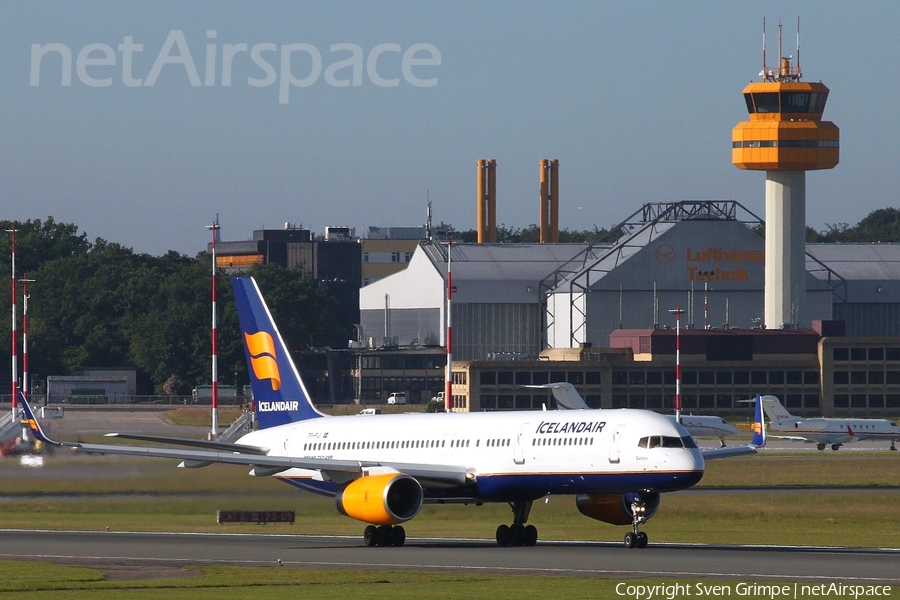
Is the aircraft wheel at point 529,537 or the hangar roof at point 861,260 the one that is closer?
the aircraft wheel at point 529,537

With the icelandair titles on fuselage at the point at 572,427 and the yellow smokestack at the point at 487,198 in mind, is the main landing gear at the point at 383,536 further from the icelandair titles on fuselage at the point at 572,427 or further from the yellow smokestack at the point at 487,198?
the yellow smokestack at the point at 487,198

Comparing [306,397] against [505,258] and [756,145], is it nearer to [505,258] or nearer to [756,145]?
[756,145]

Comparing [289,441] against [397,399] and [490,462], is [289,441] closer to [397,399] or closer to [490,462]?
[490,462]

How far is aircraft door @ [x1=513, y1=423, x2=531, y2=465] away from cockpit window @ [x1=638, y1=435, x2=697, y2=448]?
3507mm

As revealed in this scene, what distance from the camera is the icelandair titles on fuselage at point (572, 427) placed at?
4228 cm

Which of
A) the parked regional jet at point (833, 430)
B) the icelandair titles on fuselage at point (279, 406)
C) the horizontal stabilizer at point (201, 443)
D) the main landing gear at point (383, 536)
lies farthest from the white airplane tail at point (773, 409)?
the main landing gear at point (383, 536)

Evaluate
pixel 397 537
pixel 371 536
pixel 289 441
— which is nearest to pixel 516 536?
pixel 397 537

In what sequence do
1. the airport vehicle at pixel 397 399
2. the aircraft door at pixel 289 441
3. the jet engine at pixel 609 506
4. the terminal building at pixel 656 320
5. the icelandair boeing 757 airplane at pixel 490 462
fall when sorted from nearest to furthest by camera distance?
the icelandair boeing 757 airplane at pixel 490 462, the jet engine at pixel 609 506, the aircraft door at pixel 289 441, the terminal building at pixel 656 320, the airport vehicle at pixel 397 399

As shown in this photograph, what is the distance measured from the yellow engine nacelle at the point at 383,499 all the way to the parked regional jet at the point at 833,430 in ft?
241

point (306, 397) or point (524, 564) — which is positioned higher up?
point (306, 397)

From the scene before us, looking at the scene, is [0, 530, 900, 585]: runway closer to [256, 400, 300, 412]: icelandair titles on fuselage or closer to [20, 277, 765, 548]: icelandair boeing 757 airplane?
[20, 277, 765, 548]: icelandair boeing 757 airplane

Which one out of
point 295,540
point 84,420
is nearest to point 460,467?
point 295,540

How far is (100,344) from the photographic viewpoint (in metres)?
195

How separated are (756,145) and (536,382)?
106ft
